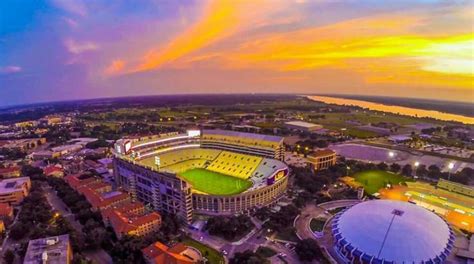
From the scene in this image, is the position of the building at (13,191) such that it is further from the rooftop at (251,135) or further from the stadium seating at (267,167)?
the stadium seating at (267,167)

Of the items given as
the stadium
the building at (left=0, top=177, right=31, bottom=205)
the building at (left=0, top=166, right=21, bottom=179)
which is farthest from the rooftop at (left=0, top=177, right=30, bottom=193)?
the stadium

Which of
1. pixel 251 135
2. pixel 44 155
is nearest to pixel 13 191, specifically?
pixel 44 155

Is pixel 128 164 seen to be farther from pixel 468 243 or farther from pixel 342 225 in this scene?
pixel 468 243

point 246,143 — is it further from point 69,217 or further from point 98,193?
point 69,217

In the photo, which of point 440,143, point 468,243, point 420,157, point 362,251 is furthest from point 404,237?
point 440,143

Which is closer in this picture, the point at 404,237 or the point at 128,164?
the point at 404,237
